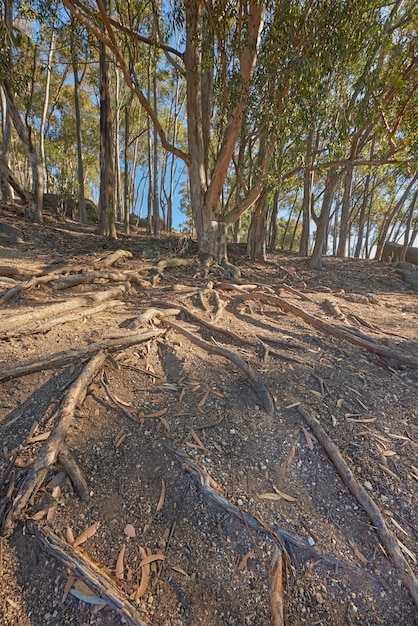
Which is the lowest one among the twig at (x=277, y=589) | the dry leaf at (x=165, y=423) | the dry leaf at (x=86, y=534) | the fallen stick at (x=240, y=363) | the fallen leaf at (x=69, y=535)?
the twig at (x=277, y=589)

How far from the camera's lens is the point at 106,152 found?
9094mm

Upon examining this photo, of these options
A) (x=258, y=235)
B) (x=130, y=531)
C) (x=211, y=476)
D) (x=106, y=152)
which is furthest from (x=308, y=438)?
(x=106, y=152)

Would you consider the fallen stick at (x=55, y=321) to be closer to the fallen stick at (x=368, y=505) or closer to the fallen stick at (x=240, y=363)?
the fallen stick at (x=240, y=363)

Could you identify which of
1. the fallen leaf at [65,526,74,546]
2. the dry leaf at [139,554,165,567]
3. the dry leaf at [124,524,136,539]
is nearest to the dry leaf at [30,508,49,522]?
the fallen leaf at [65,526,74,546]

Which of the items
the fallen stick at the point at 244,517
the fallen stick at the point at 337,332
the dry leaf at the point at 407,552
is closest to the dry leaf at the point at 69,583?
the fallen stick at the point at 244,517

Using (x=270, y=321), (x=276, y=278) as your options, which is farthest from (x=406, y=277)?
(x=270, y=321)

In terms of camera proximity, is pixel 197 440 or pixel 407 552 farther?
pixel 197 440

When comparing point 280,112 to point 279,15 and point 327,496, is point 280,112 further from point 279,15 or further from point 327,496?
point 327,496

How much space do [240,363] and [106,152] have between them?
9434 mm

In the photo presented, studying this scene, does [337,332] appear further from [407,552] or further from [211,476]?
[211,476]

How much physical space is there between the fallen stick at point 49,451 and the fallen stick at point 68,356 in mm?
215

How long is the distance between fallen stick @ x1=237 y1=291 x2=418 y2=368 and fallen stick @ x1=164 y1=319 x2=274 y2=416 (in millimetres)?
1555

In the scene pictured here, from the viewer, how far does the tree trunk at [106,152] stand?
871 centimetres

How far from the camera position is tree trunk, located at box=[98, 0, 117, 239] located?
8.71 meters
